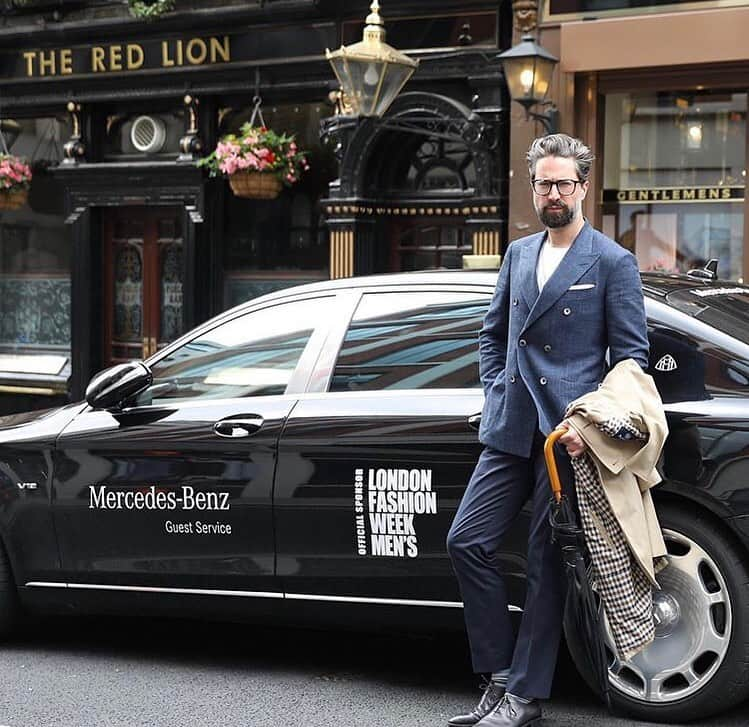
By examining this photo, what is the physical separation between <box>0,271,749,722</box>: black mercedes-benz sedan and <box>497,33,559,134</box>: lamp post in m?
5.16

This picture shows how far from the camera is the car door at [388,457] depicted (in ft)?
15.7

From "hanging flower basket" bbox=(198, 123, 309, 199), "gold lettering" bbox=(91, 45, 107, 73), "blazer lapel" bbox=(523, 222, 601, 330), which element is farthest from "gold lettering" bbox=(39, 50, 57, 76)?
"blazer lapel" bbox=(523, 222, 601, 330)

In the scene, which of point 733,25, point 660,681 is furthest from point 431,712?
point 733,25

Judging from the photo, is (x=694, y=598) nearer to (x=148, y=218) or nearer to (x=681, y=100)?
(x=681, y=100)

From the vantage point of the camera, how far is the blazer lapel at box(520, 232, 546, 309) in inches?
173

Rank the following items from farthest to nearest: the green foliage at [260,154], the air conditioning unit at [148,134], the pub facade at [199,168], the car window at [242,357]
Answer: the air conditioning unit at [148,134] → the green foliage at [260,154] → the pub facade at [199,168] → the car window at [242,357]

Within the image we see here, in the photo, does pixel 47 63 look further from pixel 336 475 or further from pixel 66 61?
pixel 336 475

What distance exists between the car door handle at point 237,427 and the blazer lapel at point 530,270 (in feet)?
4.14

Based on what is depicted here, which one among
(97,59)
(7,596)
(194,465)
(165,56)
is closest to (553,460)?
(194,465)

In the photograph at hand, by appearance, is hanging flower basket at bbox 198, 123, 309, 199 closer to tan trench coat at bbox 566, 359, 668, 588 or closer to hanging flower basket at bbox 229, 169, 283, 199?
hanging flower basket at bbox 229, 169, 283, 199

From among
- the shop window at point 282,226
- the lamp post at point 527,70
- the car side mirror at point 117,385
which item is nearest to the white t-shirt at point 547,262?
the car side mirror at point 117,385

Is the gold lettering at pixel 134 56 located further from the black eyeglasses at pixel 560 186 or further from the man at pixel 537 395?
the black eyeglasses at pixel 560 186

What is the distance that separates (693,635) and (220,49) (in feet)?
30.8

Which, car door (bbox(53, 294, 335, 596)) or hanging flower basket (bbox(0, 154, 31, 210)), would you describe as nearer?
car door (bbox(53, 294, 335, 596))
